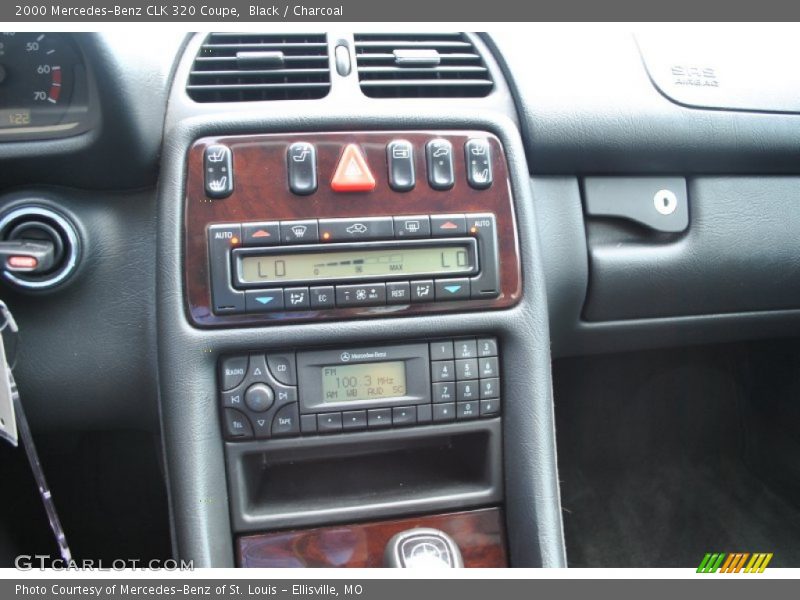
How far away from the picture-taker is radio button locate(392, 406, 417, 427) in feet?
3.66

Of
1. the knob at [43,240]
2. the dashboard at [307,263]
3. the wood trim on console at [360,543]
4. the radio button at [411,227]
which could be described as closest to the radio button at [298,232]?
the dashboard at [307,263]

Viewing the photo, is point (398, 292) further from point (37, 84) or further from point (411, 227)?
point (37, 84)

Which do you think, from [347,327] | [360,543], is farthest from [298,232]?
[360,543]

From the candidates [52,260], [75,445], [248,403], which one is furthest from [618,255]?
[75,445]

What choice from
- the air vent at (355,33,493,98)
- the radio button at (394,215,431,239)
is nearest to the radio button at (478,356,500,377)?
the radio button at (394,215,431,239)

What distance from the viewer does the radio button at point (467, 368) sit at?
1.13m

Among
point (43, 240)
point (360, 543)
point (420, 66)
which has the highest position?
point (420, 66)

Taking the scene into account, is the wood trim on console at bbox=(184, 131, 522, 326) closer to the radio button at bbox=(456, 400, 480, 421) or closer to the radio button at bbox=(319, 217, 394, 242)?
the radio button at bbox=(319, 217, 394, 242)

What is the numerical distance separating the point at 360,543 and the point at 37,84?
0.86m

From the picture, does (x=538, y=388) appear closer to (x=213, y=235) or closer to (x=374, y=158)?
(x=374, y=158)

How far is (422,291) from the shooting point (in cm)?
110

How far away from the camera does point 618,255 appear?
1.30m

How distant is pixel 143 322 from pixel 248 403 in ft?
0.72
